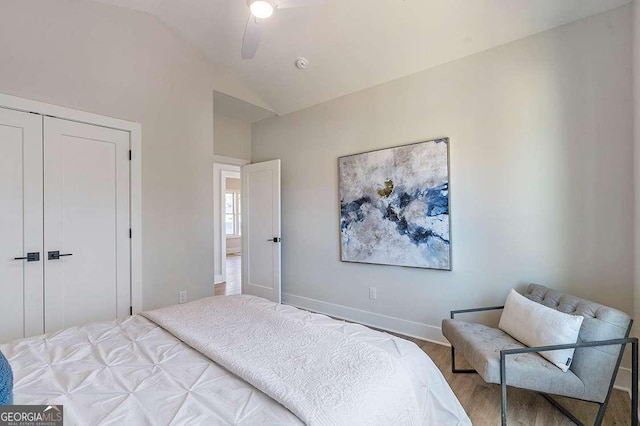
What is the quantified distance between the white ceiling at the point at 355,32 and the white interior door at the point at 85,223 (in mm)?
1312

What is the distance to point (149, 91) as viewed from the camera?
308cm

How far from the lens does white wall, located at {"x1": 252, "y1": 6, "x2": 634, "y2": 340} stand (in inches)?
86.4

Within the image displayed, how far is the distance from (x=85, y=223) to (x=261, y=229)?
205 centimetres

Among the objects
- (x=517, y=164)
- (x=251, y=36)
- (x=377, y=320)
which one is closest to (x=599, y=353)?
(x=517, y=164)

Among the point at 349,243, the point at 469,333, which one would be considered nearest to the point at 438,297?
the point at 469,333

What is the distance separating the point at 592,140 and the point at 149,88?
12.6ft

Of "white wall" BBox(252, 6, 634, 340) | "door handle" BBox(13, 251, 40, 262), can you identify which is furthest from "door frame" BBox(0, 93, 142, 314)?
"white wall" BBox(252, 6, 634, 340)

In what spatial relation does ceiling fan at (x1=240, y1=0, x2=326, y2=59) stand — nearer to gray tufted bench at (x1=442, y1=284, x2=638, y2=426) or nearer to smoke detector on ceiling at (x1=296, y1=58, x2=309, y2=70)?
smoke detector on ceiling at (x1=296, y1=58, x2=309, y2=70)

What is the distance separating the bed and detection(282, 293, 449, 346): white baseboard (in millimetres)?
1661

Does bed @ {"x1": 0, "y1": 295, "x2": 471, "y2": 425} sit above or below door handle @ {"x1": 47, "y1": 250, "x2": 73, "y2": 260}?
below

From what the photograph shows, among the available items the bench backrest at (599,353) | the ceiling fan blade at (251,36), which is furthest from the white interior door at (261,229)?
the bench backrest at (599,353)

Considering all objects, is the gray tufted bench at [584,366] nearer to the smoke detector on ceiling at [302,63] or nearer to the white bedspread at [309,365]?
the white bedspread at [309,365]

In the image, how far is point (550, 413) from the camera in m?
1.92

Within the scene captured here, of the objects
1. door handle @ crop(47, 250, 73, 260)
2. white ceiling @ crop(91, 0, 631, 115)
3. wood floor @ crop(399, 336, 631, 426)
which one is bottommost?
wood floor @ crop(399, 336, 631, 426)
